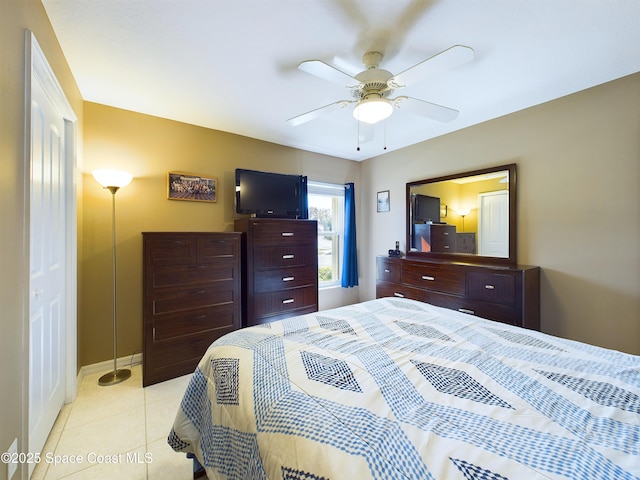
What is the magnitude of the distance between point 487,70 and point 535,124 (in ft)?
3.36

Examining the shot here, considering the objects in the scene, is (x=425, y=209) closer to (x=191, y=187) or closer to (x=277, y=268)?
(x=277, y=268)

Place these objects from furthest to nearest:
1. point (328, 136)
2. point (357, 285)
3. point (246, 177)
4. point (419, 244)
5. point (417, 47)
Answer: point (357, 285) < point (419, 244) < point (328, 136) < point (246, 177) < point (417, 47)

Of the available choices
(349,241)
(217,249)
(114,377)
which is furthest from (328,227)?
(114,377)

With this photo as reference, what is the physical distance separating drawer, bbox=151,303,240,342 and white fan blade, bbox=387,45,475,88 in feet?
8.08

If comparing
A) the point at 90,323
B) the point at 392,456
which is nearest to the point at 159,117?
the point at 90,323

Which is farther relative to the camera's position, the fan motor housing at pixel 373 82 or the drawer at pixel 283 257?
the drawer at pixel 283 257

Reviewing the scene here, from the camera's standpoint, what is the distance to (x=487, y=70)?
2.04 meters

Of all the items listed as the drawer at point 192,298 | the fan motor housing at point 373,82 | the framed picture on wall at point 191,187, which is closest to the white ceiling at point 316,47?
the fan motor housing at point 373,82

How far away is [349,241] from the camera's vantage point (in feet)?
14.1

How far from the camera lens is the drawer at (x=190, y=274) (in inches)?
91.8

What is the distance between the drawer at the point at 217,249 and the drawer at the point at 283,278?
1.15 feet

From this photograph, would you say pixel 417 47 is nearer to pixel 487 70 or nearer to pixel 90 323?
pixel 487 70

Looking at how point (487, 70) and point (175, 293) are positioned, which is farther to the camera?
point (175, 293)

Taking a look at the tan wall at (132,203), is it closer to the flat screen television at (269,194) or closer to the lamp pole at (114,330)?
the lamp pole at (114,330)
